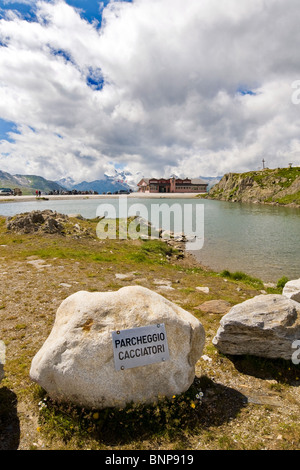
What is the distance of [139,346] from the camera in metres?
5.48

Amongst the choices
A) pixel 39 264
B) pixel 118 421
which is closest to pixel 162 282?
pixel 39 264

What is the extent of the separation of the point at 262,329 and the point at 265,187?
13220 centimetres

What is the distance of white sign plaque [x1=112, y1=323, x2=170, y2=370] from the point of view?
5383mm

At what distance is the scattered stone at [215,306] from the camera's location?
36.4ft

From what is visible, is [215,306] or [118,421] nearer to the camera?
[118,421]

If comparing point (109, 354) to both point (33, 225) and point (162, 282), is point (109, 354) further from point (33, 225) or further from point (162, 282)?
point (33, 225)

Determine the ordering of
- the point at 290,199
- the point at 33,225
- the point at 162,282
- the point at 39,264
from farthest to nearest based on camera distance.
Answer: the point at 290,199 → the point at 33,225 → the point at 39,264 → the point at 162,282

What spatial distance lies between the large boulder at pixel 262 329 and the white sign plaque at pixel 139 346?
8.90 ft

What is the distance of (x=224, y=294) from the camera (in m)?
14.0

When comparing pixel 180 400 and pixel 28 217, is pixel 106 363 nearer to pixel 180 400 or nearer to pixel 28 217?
pixel 180 400

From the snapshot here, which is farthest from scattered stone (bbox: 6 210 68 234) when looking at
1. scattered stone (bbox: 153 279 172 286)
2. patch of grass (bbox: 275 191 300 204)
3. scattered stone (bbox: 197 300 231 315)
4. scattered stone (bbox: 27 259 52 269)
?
patch of grass (bbox: 275 191 300 204)

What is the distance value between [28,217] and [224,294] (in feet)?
81.7

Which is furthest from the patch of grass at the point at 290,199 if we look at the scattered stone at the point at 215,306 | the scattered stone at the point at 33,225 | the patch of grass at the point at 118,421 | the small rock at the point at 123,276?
the patch of grass at the point at 118,421

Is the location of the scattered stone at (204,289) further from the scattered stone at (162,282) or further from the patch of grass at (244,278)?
the patch of grass at (244,278)
